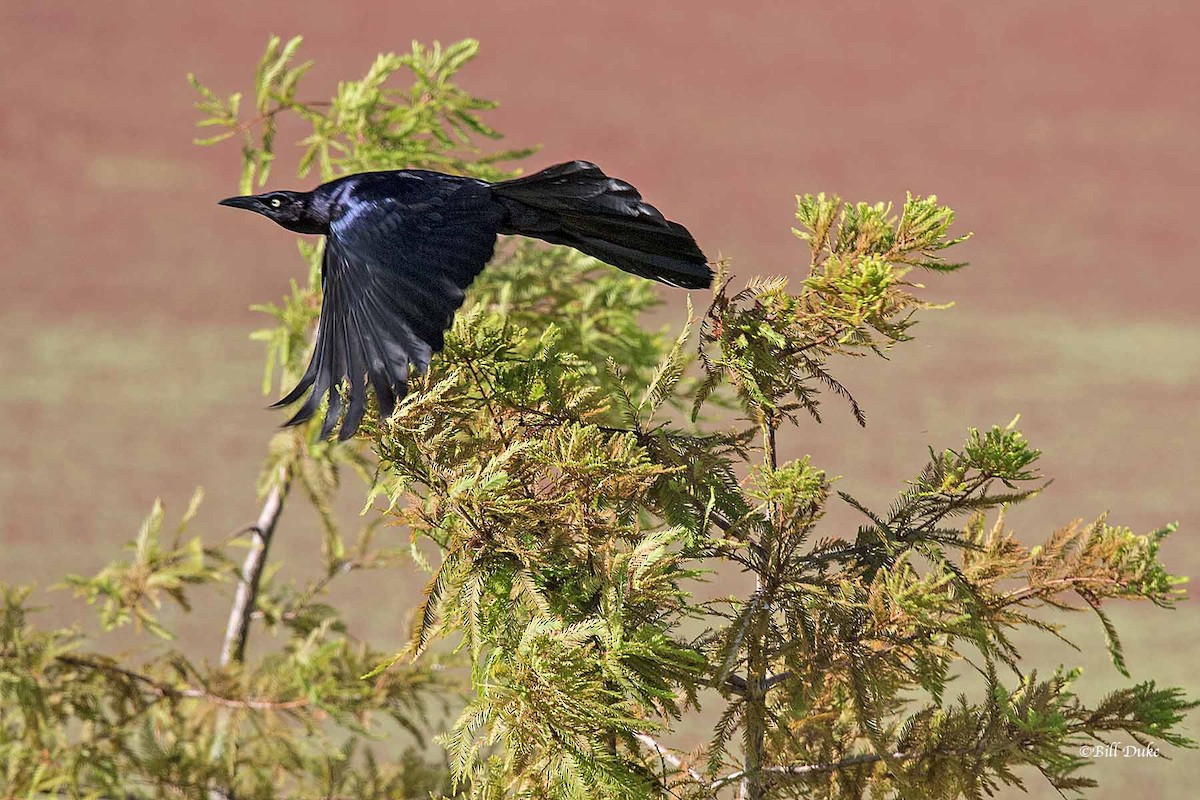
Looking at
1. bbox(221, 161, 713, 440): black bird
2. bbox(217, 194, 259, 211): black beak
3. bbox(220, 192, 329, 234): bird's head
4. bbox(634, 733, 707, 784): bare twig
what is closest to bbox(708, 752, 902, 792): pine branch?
Result: bbox(634, 733, 707, 784): bare twig

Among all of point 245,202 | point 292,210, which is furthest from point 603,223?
point 245,202

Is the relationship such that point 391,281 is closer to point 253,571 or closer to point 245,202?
point 245,202

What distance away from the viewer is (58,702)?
2041mm

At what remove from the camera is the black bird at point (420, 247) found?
97cm

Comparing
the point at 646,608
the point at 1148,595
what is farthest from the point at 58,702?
the point at 1148,595

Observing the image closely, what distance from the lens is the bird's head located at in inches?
50.9

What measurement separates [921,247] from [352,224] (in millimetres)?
509

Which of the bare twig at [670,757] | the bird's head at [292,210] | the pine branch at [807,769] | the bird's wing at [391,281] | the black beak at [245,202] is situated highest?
the black beak at [245,202]

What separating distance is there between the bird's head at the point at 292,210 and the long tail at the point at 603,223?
0.21 meters

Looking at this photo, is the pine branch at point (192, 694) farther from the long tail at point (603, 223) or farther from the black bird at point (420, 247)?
the long tail at point (603, 223)

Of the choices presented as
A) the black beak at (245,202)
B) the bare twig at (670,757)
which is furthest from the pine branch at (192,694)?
the bare twig at (670,757)

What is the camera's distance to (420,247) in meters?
1.10

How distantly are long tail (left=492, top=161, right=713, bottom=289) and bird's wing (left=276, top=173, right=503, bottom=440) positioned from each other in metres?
0.04

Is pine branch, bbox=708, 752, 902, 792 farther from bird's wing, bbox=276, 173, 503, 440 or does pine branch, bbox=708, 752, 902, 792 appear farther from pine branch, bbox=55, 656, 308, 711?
pine branch, bbox=55, 656, 308, 711
